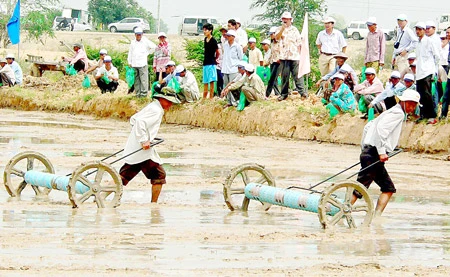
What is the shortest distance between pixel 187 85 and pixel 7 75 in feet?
34.6

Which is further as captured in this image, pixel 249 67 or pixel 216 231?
pixel 249 67

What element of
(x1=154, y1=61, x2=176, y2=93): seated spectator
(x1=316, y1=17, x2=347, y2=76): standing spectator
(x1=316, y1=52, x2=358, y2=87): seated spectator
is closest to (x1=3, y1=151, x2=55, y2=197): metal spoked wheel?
(x1=316, y1=52, x2=358, y2=87): seated spectator

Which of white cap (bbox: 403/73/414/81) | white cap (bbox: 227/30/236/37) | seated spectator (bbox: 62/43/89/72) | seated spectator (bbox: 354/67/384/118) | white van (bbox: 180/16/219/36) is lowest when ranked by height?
white van (bbox: 180/16/219/36)

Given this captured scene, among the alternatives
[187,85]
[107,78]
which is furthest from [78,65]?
[187,85]

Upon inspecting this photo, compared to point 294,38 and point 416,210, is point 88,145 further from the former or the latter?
point 416,210

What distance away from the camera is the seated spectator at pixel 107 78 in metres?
29.2

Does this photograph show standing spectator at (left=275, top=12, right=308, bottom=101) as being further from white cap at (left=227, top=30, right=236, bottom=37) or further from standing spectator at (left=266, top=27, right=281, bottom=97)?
white cap at (left=227, top=30, right=236, bottom=37)

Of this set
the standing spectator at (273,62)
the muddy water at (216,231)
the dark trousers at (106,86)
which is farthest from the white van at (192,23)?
the muddy water at (216,231)

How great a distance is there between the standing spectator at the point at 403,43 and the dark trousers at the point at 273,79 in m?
2.99

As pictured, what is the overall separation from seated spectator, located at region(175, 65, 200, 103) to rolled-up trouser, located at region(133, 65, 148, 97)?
155 cm

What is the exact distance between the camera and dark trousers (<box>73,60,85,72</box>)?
107ft

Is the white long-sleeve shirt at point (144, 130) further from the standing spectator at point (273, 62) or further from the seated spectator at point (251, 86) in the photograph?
the standing spectator at point (273, 62)

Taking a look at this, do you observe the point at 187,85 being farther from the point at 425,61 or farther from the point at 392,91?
the point at 425,61

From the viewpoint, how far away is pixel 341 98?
21.1m
